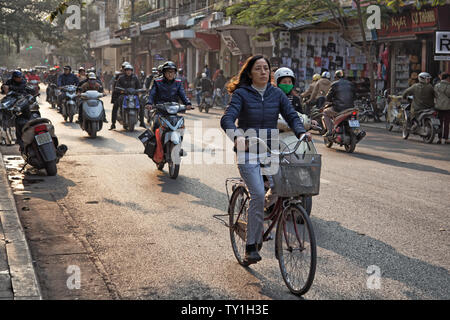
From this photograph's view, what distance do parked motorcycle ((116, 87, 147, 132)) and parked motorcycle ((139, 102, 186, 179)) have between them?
7.10m

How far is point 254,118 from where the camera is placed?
17.6 ft

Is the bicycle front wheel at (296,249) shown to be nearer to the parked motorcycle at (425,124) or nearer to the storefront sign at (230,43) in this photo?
the parked motorcycle at (425,124)

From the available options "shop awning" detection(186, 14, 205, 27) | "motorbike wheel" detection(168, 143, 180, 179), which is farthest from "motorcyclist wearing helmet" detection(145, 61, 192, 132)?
"shop awning" detection(186, 14, 205, 27)

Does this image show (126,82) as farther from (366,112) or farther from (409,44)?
(409,44)

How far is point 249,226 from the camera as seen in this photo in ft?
17.4

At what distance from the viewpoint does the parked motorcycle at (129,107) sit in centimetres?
1825

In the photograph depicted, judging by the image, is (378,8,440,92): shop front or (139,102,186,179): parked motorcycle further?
(378,8,440,92): shop front

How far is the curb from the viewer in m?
4.88

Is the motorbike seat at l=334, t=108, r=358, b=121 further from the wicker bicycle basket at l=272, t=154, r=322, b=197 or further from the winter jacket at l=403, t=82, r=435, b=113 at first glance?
the wicker bicycle basket at l=272, t=154, r=322, b=197

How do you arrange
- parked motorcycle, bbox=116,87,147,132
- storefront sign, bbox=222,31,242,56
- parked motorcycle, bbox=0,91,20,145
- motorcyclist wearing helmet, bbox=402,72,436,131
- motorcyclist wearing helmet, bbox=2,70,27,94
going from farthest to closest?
storefront sign, bbox=222,31,242,56, parked motorcycle, bbox=116,87,147,132, motorcyclist wearing helmet, bbox=402,72,436,131, motorcyclist wearing helmet, bbox=2,70,27,94, parked motorcycle, bbox=0,91,20,145

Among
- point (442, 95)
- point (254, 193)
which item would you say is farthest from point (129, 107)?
→ point (254, 193)

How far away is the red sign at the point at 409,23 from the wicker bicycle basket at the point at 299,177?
65.9 ft
